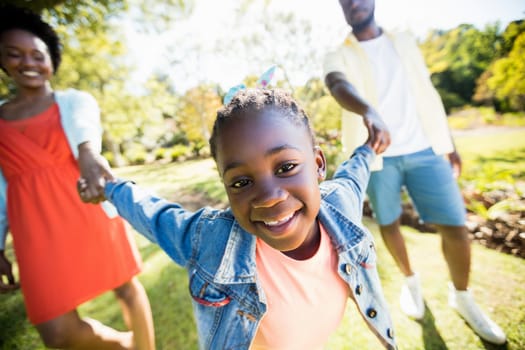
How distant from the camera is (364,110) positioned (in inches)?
66.2

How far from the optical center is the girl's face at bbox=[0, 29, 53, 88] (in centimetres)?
160

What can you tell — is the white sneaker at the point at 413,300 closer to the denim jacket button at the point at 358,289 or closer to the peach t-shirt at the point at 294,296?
the denim jacket button at the point at 358,289

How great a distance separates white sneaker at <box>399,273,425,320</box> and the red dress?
241 centimetres

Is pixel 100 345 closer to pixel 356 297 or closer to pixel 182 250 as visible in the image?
pixel 182 250

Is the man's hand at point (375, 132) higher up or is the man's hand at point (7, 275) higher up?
the man's hand at point (375, 132)

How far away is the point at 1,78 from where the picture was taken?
166 inches

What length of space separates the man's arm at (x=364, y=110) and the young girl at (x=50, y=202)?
64.3 inches

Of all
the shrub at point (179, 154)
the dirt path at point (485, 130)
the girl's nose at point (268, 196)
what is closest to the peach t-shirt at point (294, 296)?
the girl's nose at point (268, 196)

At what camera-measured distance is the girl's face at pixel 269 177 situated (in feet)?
3.17

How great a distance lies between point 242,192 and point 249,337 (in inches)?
25.9

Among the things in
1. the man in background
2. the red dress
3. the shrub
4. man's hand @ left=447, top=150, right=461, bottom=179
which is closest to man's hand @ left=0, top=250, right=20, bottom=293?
the red dress

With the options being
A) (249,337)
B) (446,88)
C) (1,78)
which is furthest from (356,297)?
(446,88)

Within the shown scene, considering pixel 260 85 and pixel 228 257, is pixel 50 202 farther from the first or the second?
pixel 260 85

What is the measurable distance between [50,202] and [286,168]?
→ 61.8 inches
